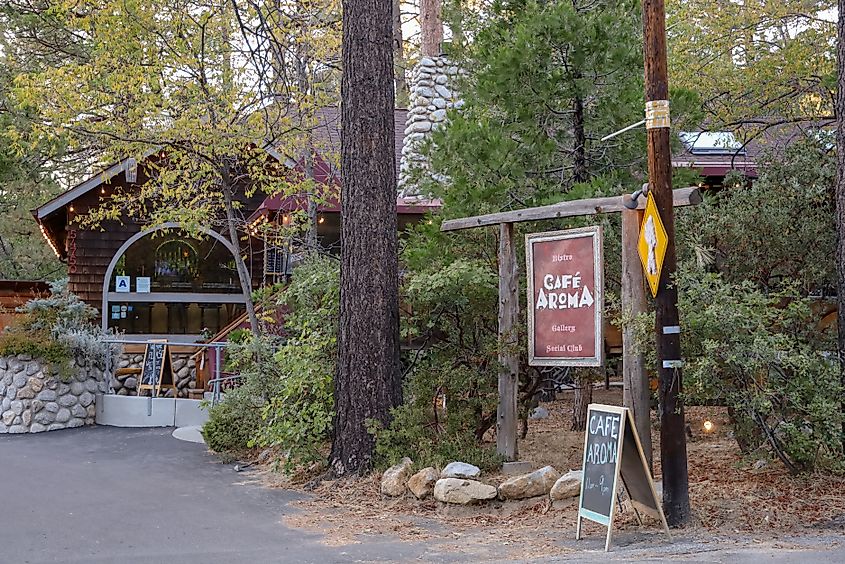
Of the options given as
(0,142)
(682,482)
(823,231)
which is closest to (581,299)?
(682,482)

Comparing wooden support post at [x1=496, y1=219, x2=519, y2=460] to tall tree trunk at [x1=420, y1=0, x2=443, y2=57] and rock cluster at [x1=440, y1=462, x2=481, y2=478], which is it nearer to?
rock cluster at [x1=440, y1=462, x2=481, y2=478]

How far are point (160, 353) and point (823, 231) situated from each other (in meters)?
11.1

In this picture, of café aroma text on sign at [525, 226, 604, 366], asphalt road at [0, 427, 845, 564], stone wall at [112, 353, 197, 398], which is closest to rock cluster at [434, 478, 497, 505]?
asphalt road at [0, 427, 845, 564]

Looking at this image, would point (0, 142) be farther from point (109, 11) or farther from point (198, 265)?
point (109, 11)

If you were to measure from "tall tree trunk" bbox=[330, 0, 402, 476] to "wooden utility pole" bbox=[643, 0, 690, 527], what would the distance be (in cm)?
319

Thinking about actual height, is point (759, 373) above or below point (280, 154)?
below

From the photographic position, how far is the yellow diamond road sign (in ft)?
22.9

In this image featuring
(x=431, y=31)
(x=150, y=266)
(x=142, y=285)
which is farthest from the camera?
(x=150, y=266)

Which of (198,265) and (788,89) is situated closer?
(788,89)

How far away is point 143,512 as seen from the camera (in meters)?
8.26

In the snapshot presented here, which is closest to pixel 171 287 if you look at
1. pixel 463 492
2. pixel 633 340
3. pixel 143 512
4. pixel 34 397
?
pixel 34 397

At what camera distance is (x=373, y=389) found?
923 cm

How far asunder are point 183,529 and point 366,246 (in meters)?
3.36

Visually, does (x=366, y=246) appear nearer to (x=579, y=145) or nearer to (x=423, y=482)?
(x=423, y=482)
